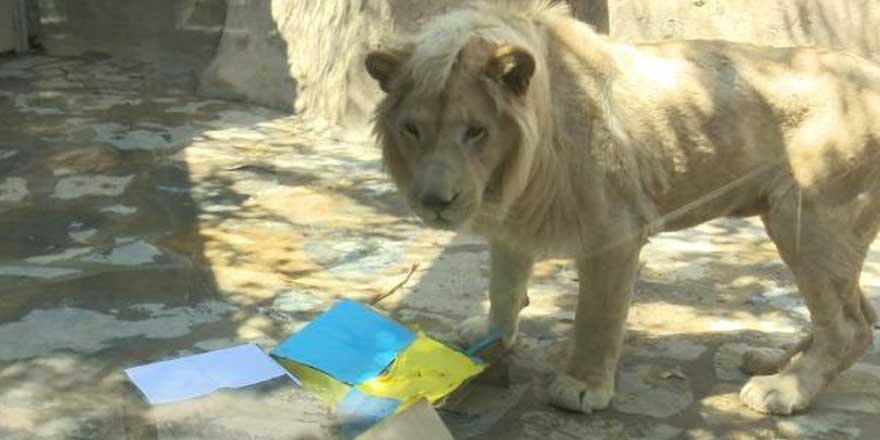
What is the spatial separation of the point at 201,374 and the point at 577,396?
4.78 ft

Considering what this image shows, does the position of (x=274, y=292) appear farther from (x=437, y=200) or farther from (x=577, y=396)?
(x=437, y=200)

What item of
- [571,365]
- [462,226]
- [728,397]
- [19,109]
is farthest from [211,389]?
[19,109]

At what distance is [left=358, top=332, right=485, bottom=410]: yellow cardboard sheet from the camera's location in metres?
4.18

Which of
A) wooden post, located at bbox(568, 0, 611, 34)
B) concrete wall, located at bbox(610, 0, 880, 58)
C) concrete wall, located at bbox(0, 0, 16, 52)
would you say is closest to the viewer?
wooden post, located at bbox(568, 0, 611, 34)

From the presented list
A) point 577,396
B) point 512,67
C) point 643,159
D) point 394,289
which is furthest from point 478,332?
point 512,67

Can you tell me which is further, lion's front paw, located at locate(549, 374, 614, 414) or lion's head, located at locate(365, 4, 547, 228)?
lion's front paw, located at locate(549, 374, 614, 414)

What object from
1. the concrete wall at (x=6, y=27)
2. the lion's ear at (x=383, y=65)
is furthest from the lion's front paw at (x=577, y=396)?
the concrete wall at (x=6, y=27)

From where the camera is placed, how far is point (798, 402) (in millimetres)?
4496

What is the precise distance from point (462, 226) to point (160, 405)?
50.7 inches

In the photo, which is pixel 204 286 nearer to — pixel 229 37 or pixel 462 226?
pixel 462 226

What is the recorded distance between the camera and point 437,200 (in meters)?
3.93

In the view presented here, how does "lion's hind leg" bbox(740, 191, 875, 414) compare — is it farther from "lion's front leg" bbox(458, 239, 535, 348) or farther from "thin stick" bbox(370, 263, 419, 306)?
"thin stick" bbox(370, 263, 419, 306)

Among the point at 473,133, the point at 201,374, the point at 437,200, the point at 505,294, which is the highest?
the point at 473,133

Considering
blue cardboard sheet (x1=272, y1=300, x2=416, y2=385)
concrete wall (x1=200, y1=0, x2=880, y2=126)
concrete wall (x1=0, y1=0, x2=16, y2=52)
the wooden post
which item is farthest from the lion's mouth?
concrete wall (x1=0, y1=0, x2=16, y2=52)
